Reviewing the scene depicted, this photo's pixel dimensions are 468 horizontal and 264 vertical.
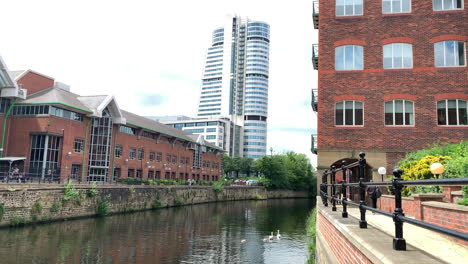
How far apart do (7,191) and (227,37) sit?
552 feet

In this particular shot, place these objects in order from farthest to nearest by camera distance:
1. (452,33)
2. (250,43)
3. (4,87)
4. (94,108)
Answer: (250,43), (94,108), (4,87), (452,33)

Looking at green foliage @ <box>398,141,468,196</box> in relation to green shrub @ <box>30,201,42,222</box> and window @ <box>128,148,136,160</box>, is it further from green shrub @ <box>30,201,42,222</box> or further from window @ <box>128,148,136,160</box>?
window @ <box>128,148,136,160</box>

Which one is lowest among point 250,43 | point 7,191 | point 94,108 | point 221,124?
point 7,191

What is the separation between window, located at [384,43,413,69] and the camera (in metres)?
19.6

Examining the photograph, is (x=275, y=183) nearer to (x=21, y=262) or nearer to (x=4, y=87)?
(x=4, y=87)

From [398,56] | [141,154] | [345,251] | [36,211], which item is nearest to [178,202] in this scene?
[141,154]

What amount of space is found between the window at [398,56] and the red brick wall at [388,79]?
0.26 meters

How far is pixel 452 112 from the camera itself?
18781 mm

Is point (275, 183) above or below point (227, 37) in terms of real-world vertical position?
below

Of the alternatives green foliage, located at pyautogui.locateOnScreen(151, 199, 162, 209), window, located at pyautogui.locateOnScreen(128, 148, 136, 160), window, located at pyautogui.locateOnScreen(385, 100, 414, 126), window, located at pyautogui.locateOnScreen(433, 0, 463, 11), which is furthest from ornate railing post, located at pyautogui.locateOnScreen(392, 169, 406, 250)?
window, located at pyautogui.locateOnScreen(128, 148, 136, 160)

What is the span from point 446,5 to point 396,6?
8.46ft

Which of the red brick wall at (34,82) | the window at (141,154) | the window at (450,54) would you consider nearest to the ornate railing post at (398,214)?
the window at (450,54)

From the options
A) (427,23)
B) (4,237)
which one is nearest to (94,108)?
(4,237)

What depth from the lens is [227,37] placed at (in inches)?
7239
